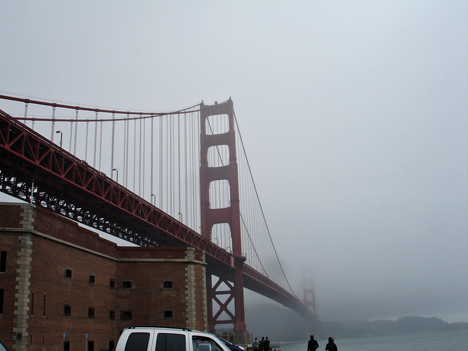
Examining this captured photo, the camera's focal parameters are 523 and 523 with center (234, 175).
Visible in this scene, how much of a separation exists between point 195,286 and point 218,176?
105ft

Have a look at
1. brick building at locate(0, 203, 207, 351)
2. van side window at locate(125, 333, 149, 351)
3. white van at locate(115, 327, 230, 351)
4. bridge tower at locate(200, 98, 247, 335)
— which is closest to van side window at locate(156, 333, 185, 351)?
white van at locate(115, 327, 230, 351)

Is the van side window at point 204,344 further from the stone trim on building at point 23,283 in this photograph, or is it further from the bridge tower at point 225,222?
the bridge tower at point 225,222

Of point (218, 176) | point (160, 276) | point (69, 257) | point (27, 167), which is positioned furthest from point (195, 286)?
point (218, 176)

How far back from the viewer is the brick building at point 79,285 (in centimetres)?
2284

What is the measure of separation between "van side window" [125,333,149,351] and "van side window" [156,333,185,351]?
10.6 inches

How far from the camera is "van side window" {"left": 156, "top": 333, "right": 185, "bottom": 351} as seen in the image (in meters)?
11.3

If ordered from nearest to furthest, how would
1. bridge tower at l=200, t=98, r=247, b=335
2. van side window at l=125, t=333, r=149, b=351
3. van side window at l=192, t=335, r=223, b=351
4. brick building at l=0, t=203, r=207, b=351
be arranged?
van side window at l=125, t=333, r=149, b=351 → van side window at l=192, t=335, r=223, b=351 → brick building at l=0, t=203, r=207, b=351 → bridge tower at l=200, t=98, r=247, b=335

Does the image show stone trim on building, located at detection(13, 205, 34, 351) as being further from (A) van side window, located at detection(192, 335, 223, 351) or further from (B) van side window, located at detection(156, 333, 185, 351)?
(A) van side window, located at detection(192, 335, 223, 351)

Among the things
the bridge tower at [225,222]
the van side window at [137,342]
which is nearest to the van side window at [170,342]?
the van side window at [137,342]

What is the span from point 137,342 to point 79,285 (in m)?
17.7

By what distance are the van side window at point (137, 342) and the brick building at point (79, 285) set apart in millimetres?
13037

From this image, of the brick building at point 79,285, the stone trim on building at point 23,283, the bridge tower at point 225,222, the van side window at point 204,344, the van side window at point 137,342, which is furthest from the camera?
the bridge tower at point 225,222

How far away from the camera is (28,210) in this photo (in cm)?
2378

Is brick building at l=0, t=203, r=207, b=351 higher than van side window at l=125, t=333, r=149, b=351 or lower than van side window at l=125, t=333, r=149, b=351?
higher
